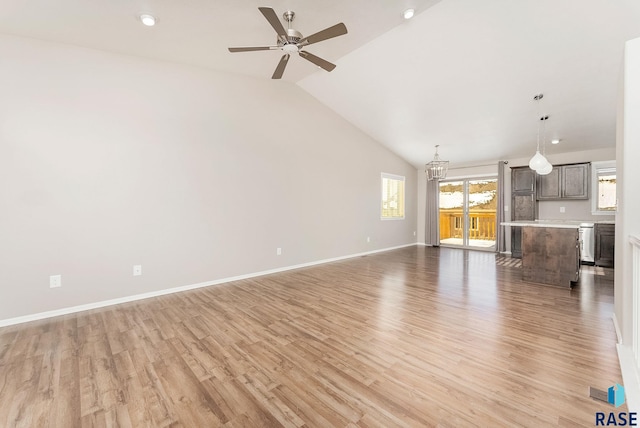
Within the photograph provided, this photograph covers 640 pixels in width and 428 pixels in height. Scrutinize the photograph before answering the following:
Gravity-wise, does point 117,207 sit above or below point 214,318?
above

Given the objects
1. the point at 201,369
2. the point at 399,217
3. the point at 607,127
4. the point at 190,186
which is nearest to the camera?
the point at 201,369

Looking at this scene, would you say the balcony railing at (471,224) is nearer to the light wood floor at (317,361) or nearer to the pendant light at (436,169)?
the pendant light at (436,169)

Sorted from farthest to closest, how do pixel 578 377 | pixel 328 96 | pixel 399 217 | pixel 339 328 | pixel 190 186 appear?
pixel 399 217, pixel 328 96, pixel 190 186, pixel 339 328, pixel 578 377

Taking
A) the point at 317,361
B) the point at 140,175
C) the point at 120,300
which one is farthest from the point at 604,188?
the point at 120,300

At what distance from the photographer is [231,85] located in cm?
426

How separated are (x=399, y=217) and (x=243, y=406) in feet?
22.7

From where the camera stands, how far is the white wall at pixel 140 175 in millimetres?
2850

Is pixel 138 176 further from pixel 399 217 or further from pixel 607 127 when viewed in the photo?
pixel 607 127

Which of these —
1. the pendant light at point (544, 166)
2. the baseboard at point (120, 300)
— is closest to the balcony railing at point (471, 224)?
the pendant light at point (544, 166)

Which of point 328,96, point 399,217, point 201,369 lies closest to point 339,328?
point 201,369

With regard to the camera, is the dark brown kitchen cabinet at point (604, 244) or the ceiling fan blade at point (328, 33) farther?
the dark brown kitchen cabinet at point (604, 244)

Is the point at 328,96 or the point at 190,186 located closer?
the point at 190,186

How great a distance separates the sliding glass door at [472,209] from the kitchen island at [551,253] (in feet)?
11.1

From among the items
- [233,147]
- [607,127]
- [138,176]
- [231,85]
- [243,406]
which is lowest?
[243,406]
